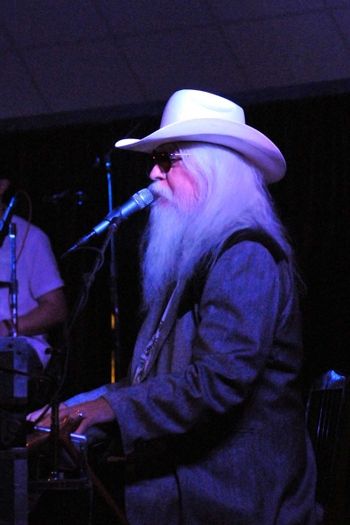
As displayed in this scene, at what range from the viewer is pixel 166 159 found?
301 centimetres

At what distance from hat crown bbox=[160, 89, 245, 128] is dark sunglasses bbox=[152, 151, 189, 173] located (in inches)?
6.8

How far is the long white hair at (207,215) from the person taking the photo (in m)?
2.84

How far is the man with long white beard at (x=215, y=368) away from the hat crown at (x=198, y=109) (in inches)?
7.5

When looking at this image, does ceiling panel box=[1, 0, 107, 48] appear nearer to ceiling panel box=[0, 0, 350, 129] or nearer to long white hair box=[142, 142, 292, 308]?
ceiling panel box=[0, 0, 350, 129]

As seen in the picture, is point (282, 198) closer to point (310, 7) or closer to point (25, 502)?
point (310, 7)

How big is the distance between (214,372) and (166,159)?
2.59ft

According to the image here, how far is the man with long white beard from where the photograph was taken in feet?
8.39

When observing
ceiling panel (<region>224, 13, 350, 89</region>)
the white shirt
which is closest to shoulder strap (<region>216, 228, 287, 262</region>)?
the white shirt

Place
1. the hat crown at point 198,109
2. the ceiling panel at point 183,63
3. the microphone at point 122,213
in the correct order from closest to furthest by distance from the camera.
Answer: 1. the microphone at point 122,213
2. the hat crown at point 198,109
3. the ceiling panel at point 183,63

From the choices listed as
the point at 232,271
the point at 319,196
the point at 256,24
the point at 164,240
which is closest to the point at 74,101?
the point at 256,24

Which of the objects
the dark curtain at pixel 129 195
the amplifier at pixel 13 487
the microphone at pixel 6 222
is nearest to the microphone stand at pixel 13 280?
the microphone at pixel 6 222

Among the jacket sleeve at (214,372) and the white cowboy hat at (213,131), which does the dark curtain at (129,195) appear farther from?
the jacket sleeve at (214,372)

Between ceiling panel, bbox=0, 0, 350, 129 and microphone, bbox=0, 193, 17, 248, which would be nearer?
microphone, bbox=0, 193, 17, 248

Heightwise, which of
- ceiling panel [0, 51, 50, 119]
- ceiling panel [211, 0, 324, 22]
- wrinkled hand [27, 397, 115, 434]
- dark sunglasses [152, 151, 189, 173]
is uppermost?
ceiling panel [211, 0, 324, 22]
